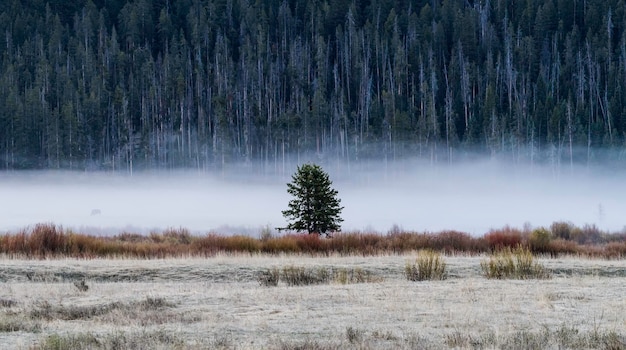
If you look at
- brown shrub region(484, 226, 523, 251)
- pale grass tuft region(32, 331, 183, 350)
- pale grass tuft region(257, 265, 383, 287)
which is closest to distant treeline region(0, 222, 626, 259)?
brown shrub region(484, 226, 523, 251)

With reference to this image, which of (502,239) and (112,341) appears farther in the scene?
(502,239)

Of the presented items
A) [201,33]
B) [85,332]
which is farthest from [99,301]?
[201,33]

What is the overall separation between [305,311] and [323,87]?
119218 mm

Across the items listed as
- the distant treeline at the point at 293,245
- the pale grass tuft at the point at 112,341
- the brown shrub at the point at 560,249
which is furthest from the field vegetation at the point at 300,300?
the brown shrub at the point at 560,249

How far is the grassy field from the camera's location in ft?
45.4

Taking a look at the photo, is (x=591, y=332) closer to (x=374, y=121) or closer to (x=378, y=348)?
(x=378, y=348)

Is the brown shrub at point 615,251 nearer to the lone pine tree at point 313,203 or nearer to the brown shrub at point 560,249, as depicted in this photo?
the brown shrub at point 560,249

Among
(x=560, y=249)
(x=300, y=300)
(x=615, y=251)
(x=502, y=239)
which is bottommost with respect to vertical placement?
(x=300, y=300)

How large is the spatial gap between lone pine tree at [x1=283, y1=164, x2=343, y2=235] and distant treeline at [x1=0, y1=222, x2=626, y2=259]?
3.53m

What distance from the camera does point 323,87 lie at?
135500 millimetres

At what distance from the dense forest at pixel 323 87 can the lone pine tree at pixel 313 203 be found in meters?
82.4

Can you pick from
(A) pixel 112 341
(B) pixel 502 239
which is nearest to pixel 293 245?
(B) pixel 502 239

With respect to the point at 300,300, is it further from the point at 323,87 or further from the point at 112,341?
the point at 323,87

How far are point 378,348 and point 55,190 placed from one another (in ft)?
361
